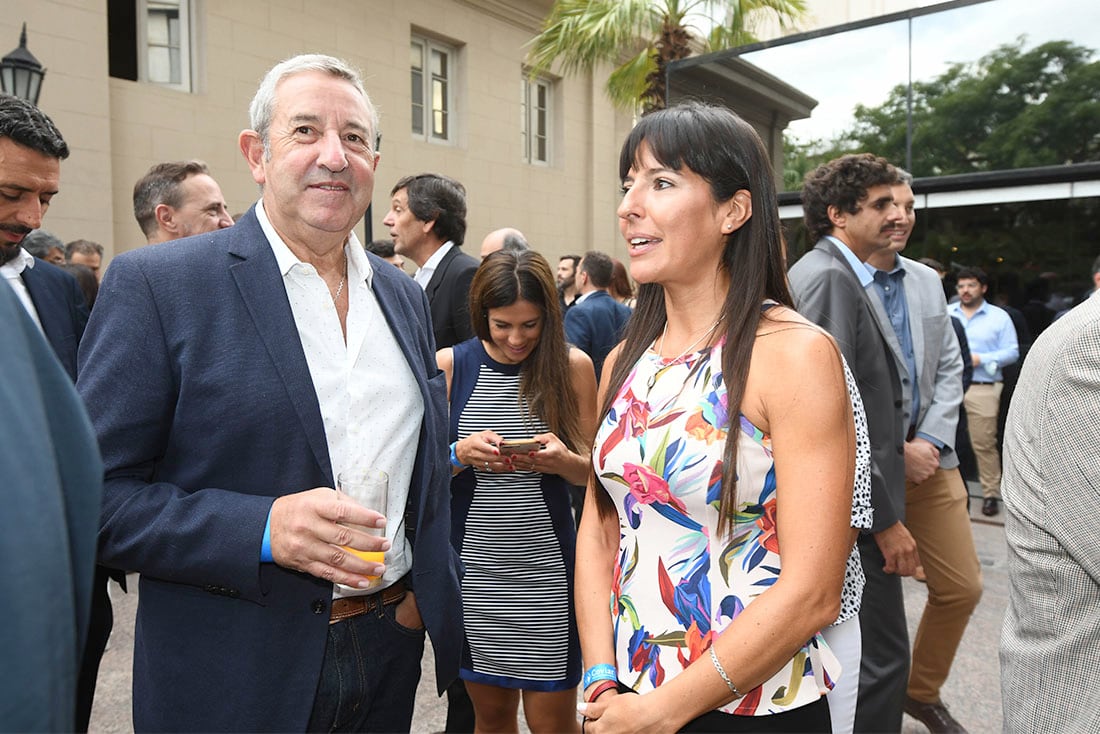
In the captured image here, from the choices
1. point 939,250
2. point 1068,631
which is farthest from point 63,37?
point 1068,631

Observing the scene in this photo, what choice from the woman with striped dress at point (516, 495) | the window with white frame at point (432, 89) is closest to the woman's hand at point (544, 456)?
the woman with striped dress at point (516, 495)

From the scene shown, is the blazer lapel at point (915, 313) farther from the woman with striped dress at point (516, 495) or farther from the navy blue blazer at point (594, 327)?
the navy blue blazer at point (594, 327)

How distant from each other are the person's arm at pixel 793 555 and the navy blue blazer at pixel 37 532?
3.94 ft

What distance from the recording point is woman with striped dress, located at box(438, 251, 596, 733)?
10.1ft

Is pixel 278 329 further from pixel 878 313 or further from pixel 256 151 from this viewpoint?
pixel 878 313

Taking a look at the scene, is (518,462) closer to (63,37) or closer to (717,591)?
(717,591)

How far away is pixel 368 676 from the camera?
1967mm

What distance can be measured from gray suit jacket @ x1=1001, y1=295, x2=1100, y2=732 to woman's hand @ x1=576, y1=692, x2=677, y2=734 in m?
0.71

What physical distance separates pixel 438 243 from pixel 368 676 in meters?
3.16

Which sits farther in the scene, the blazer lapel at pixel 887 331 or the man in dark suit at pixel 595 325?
the man in dark suit at pixel 595 325

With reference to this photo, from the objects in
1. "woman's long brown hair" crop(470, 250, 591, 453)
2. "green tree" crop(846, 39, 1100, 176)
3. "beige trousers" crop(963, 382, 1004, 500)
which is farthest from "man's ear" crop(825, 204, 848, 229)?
"green tree" crop(846, 39, 1100, 176)

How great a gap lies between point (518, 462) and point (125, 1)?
9.96m

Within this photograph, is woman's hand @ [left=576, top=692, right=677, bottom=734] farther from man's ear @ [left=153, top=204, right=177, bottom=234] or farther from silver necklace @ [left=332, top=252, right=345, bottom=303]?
man's ear @ [left=153, top=204, right=177, bottom=234]

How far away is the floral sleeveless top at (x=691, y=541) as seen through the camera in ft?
5.73
